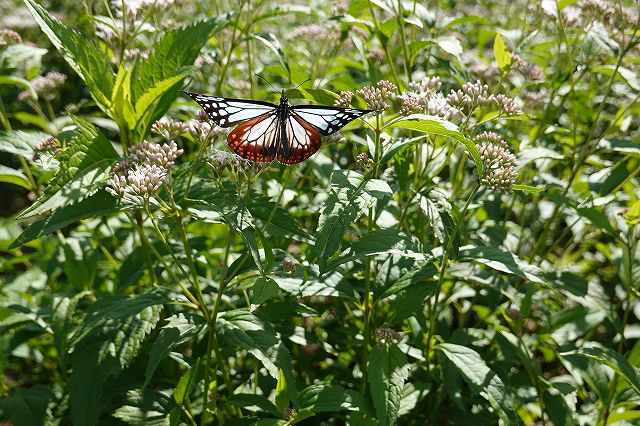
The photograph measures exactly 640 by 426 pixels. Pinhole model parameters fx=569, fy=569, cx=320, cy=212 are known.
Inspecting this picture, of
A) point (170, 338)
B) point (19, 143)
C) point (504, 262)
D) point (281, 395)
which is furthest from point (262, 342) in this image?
point (19, 143)

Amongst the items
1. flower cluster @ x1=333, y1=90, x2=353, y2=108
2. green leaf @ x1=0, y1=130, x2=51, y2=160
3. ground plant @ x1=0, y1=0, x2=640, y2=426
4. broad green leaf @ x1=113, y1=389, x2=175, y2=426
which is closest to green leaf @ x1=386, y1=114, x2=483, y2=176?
ground plant @ x1=0, y1=0, x2=640, y2=426

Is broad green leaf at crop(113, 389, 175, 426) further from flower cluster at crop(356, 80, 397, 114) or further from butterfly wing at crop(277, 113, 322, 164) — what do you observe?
flower cluster at crop(356, 80, 397, 114)

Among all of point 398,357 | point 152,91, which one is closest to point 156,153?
point 152,91

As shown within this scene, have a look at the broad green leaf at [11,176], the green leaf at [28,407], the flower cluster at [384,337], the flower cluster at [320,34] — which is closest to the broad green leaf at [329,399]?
the flower cluster at [384,337]

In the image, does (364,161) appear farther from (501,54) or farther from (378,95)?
(501,54)

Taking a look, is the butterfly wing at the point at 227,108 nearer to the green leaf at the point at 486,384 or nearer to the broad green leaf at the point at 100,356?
the broad green leaf at the point at 100,356

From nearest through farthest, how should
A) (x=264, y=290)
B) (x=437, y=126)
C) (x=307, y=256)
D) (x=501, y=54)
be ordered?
(x=437, y=126), (x=264, y=290), (x=307, y=256), (x=501, y=54)
